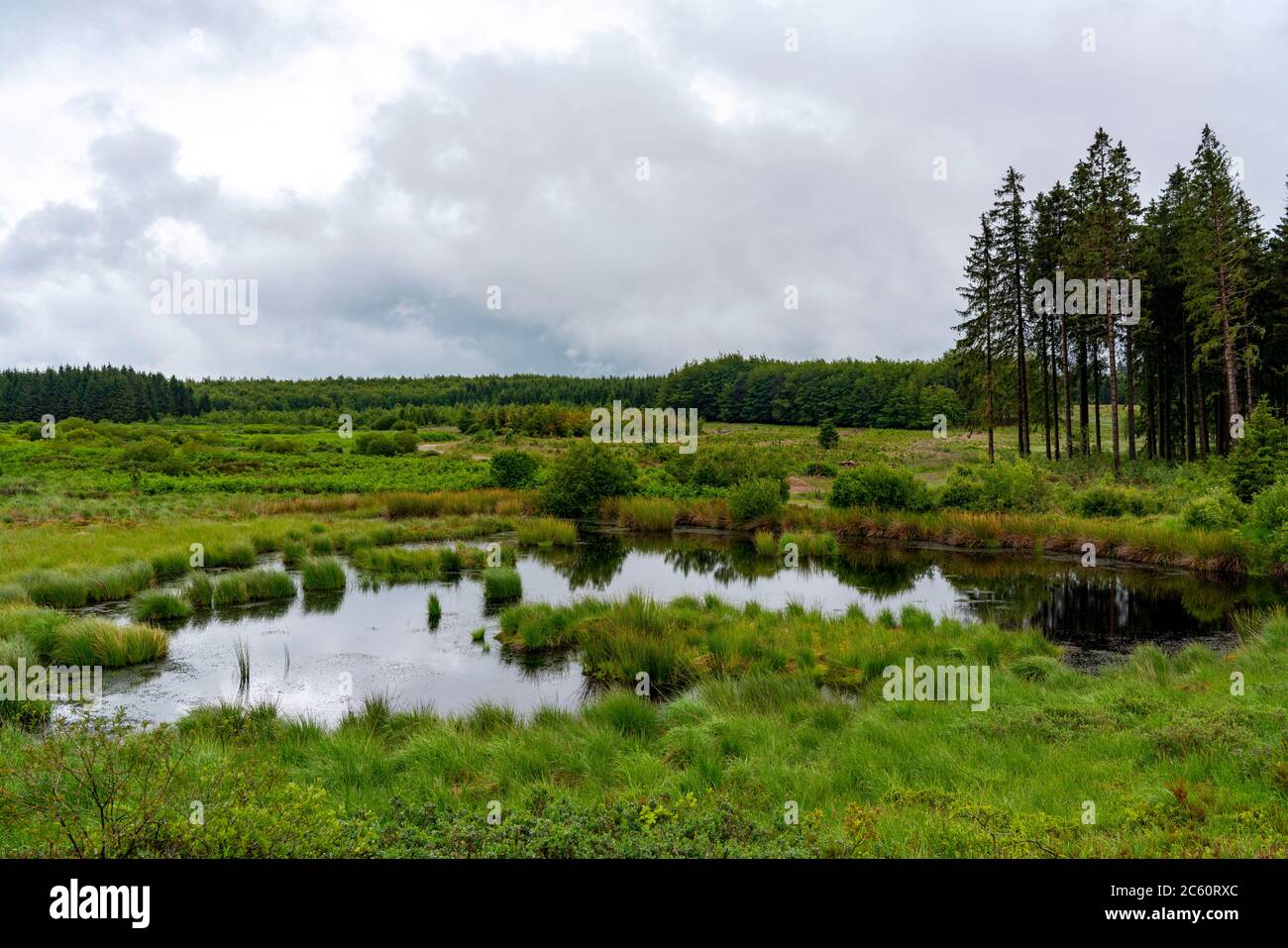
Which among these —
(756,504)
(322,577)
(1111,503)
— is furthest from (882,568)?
(322,577)

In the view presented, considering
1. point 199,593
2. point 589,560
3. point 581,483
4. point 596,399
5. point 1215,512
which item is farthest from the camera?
point 596,399

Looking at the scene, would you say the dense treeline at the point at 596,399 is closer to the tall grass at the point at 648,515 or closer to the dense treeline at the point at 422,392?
the dense treeline at the point at 422,392

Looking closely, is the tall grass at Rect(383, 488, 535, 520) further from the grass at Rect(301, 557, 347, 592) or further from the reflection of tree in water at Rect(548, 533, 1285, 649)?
the grass at Rect(301, 557, 347, 592)

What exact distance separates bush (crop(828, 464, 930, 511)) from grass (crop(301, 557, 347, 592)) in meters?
19.8

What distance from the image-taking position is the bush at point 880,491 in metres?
30.3

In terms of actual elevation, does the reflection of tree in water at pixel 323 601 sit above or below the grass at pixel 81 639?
below

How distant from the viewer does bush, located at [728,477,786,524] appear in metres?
31.5

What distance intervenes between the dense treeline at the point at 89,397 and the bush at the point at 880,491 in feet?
348

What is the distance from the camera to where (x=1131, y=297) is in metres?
35.8

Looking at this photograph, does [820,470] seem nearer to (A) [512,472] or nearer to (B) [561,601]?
(A) [512,472]

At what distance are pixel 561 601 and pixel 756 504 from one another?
15299mm

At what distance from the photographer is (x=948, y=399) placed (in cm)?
8225

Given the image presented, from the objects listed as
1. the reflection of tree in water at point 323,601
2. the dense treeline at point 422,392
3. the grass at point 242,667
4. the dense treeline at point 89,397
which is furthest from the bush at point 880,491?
the dense treeline at point 89,397
